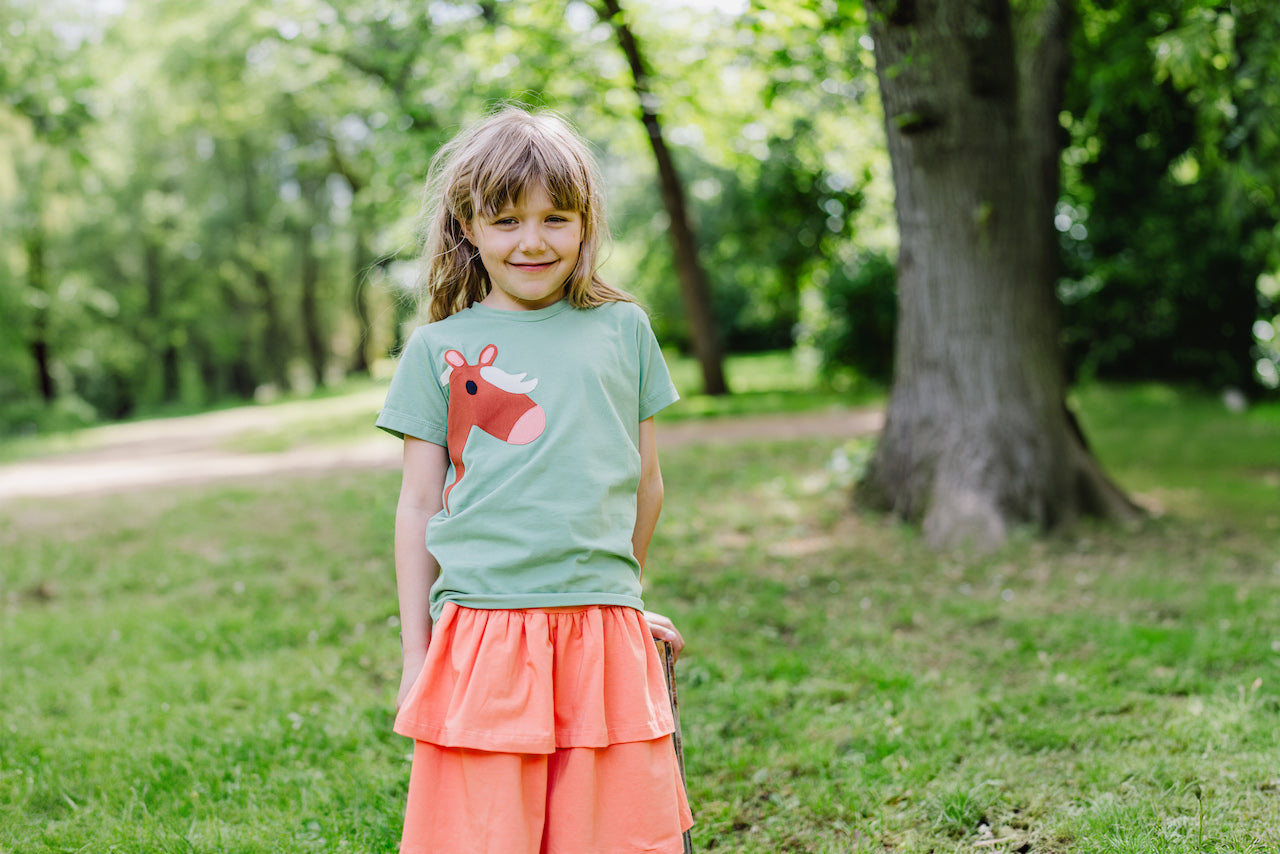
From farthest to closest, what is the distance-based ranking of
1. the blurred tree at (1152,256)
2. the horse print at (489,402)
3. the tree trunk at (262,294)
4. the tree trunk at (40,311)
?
the tree trunk at (262,294) < the tree trunk at (40,311) < the blurred tree at (1152,256) < the horse print at (489,402)

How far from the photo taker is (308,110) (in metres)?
22.6

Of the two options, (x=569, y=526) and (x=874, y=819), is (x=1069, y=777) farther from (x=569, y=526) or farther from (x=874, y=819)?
(x=569, y=526)

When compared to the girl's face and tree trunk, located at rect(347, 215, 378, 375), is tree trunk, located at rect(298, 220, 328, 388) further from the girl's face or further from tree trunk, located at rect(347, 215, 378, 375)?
the girl's face

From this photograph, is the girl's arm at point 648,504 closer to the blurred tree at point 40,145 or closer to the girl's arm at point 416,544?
the girl's arm at point 416,544

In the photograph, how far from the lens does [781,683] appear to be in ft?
12.3

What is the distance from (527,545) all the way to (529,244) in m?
0.56

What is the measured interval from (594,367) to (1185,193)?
13.0m

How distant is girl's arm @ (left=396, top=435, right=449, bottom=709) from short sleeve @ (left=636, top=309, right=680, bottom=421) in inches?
16.3

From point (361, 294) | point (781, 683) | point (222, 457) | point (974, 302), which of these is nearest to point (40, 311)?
point (361, 294)

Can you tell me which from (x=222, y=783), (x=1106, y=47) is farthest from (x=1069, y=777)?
(x=1106, y=47)

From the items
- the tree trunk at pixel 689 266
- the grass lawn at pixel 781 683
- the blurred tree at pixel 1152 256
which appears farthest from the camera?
the tree trunk at pixel 689 266

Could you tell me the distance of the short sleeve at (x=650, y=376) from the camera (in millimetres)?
1976

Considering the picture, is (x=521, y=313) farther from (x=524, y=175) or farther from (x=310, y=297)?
(x=310, y=297)

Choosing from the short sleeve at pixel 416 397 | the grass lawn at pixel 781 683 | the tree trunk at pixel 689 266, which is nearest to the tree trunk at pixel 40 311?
the tree trunk at pixel 689 266
